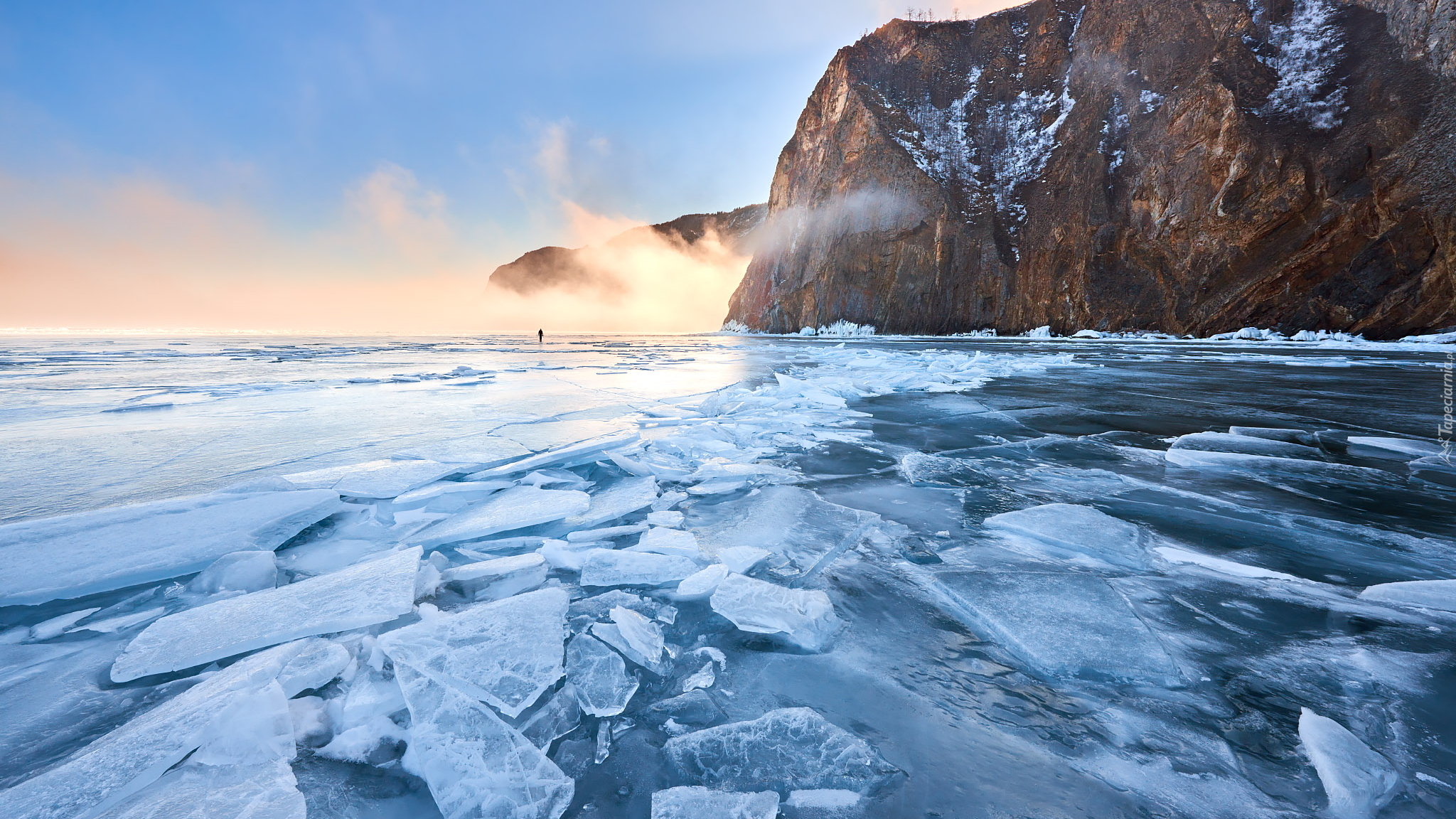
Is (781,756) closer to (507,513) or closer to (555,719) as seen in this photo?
(555,719)

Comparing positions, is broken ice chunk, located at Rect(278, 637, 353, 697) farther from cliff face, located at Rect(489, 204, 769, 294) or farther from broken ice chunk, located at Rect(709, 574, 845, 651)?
cliff face, located at Rect(489, 204, 769, 294)

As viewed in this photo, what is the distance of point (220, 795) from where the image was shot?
0.95m

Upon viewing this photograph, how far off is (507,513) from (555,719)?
54.4 inches

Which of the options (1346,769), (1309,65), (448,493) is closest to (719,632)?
(1346,769)

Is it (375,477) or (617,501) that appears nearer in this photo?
(617,501)

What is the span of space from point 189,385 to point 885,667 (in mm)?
10829

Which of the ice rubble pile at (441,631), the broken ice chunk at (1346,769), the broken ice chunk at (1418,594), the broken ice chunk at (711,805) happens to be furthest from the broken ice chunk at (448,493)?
the broken ice chunk at (1418,594)

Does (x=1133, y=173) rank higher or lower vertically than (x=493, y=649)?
higher

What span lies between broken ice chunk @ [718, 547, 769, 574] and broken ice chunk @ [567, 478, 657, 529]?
674 millimetres

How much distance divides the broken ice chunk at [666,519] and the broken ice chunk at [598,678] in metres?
0.96

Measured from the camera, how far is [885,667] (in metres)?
1.42

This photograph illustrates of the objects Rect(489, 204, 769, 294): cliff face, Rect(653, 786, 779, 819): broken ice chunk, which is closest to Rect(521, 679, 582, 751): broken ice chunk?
Rect(653, 786, 779, 819): broken ice chunk

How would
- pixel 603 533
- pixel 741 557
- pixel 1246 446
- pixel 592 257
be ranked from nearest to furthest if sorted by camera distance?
pixel 741 557, pixel 603 533, pixel 1246 446, pixel 592 257

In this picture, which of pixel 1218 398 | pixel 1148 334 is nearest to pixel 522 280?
pixel 1148 334
